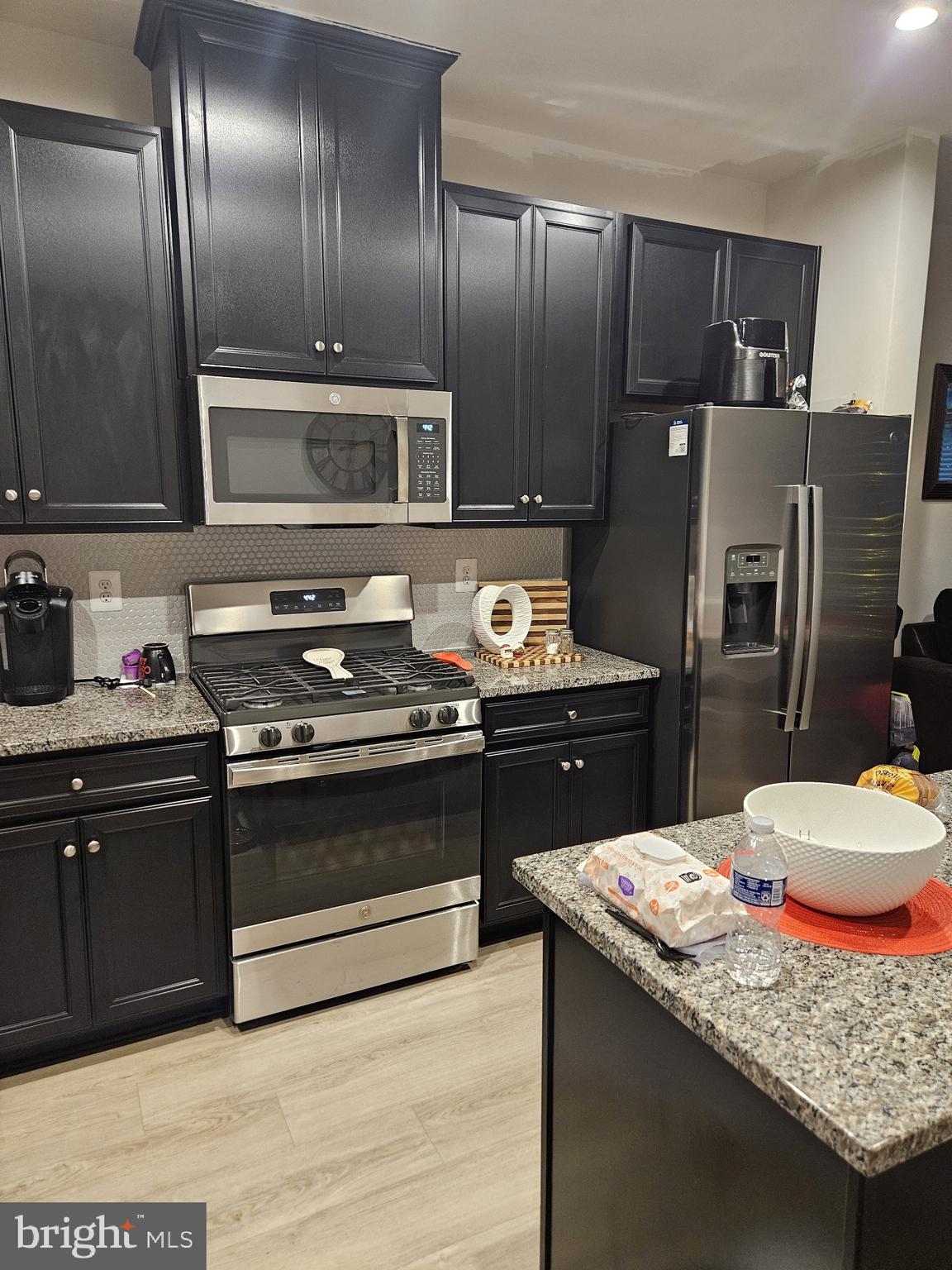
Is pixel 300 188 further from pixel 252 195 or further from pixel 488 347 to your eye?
pixel 488 347

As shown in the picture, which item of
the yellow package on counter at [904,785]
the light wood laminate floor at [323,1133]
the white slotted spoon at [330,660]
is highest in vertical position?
the yellow package on counter at [904,785]

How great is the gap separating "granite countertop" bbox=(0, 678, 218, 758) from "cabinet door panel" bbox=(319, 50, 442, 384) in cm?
110

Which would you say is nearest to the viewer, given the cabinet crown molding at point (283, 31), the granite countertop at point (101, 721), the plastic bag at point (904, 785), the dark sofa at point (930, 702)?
the plastic bag at point (904, 785)

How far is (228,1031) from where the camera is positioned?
2.44 m

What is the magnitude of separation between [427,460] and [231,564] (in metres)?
0.74

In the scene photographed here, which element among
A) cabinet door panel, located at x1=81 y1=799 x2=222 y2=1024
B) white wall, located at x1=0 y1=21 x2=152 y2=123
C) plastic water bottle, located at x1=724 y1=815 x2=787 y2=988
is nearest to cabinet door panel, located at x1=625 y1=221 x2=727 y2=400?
white wall, located at x1=0 y1=21 x2=152 y2=123

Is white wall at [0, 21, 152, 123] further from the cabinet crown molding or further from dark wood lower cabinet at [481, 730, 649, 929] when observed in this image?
dark wood lower cabinet at [481, 730, 649, 929]

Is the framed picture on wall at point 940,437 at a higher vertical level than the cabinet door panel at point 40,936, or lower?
higher

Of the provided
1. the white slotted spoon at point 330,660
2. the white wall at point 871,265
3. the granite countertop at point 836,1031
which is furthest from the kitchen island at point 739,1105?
the white wall at point 871,265

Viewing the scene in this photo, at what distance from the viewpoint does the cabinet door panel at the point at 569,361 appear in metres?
2.88

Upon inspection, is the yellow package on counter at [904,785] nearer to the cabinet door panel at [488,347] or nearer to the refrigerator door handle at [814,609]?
the refrigerator door handle at [814,609]

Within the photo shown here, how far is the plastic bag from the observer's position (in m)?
1.52

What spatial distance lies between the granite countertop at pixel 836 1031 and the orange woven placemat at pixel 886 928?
19mm

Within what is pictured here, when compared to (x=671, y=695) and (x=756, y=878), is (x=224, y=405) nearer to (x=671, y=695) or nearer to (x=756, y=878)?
(x=671, y=695)
